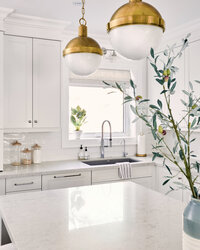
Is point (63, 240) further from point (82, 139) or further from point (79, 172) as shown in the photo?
point (82, 139)

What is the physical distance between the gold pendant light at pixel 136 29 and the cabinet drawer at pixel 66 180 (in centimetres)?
219

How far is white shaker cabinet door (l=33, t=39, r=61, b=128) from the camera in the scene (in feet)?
10.9

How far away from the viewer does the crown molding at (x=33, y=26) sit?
3189mm

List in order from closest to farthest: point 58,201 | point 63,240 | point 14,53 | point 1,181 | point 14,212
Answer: point 63,240 → point 14,212 → point 58,201 → point 1,181 → point 14,53

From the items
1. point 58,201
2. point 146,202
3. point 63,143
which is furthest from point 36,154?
point 146,202

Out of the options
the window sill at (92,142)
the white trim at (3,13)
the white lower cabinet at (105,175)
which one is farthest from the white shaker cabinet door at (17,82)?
the white lower cabinet at (105,175)

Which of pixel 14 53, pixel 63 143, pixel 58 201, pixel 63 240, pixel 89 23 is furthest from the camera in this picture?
pixel 63 143

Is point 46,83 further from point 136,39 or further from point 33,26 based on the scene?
point 136,39

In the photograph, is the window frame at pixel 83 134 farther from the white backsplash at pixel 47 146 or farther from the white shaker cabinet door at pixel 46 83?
the white shaker cabinet door at pixel 46 83

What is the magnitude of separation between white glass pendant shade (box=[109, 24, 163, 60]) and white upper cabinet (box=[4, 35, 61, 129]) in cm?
228

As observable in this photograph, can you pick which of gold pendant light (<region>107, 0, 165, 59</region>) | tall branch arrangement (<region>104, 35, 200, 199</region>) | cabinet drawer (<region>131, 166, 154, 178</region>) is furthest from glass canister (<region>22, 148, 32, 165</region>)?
tall branch arrangement (<region>104, 35, 200, 199</region>)

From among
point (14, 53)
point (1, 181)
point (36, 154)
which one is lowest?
point (1, 181)

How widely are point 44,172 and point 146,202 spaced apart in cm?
149

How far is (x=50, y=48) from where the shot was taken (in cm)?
339
